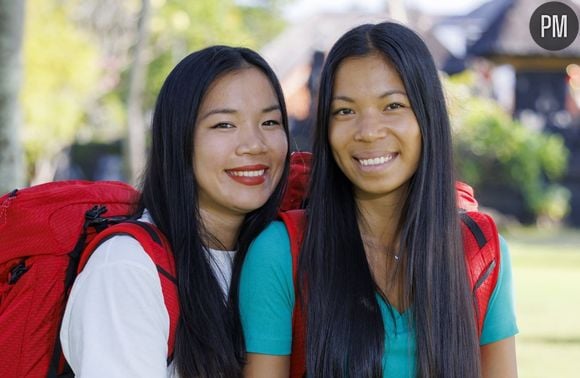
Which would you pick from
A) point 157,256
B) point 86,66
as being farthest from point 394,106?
point 86,66

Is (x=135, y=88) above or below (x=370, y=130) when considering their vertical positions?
above

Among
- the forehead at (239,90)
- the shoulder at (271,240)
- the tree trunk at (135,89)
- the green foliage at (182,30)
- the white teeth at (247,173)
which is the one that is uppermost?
the green foliage at (182,30)

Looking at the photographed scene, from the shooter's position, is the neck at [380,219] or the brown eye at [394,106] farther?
the neck at [380,219]

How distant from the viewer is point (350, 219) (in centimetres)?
307

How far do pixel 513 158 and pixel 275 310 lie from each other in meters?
22.9

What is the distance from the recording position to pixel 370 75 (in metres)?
2.94

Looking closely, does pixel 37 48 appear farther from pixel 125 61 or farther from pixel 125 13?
pixel 125 13

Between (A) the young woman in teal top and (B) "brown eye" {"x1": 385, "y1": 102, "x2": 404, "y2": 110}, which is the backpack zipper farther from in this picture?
(B) "brown eye" {"x1": 385, "y1": 102, "x2": 404, "y2": 110}

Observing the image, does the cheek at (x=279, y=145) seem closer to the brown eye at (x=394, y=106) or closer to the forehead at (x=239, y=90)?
the forehead at (x=239, y=90)

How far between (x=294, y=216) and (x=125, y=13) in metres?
36.8

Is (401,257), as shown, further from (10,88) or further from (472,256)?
(10,88)

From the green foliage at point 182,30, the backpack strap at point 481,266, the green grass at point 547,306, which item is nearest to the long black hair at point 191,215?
the backpack strap at point 481,266

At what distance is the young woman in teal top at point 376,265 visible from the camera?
2900mm

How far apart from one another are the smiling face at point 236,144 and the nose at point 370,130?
31cm
